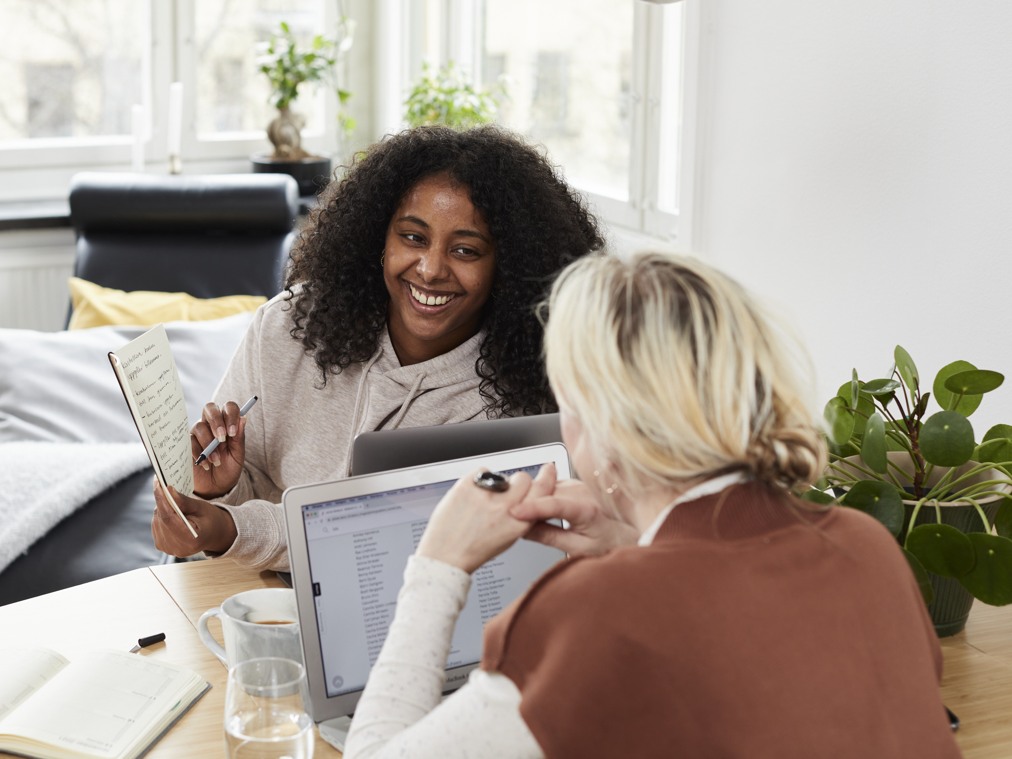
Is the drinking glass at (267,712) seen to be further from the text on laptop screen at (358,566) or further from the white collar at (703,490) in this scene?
the white collar at (703,490)

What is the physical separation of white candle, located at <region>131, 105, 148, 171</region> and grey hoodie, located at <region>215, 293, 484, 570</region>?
2326mm

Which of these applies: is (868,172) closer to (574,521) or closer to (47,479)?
(574,521)

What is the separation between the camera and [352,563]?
3.81 feet

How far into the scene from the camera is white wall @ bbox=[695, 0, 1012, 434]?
1768 millimetres

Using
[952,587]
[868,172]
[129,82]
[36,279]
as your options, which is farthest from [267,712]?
[129,82]

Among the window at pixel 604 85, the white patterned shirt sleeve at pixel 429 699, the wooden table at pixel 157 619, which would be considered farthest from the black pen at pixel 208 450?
the window at pixel 604 85

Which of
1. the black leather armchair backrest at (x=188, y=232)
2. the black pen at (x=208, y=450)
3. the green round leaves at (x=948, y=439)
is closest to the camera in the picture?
the green round leaves at (x=948, y=439)

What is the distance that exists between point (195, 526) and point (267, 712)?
0.50 meters

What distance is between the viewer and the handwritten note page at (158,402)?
1.22 meters

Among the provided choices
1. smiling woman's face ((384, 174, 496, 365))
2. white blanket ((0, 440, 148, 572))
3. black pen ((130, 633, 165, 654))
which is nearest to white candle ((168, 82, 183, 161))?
white blanket ((0, 440, 148, 572))

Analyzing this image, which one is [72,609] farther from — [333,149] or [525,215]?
[333,149]

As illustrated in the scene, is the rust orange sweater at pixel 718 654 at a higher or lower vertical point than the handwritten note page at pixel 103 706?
higher

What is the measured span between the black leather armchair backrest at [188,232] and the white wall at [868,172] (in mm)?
1414

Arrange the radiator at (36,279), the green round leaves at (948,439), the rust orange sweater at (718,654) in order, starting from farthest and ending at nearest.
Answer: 1. the radiator at (36,279)
2. the green round leaves at (948,439)
3. the rust orange sweater at (718,654)
